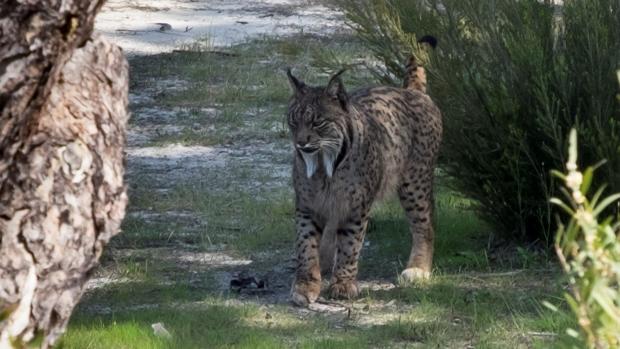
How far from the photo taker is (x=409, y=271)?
7.20 meters

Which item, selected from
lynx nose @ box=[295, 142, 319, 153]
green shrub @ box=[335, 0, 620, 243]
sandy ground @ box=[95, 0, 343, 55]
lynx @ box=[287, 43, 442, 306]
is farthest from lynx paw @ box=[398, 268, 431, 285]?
sandy ground @ box=[95, 0, 343, 55]

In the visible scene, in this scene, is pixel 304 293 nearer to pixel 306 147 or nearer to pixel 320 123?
pixel 306 147

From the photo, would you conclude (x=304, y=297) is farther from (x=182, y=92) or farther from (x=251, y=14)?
(x=251, y=14)

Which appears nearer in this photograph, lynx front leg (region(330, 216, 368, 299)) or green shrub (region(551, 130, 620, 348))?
green shrub (region(551, 130, 620, 348))

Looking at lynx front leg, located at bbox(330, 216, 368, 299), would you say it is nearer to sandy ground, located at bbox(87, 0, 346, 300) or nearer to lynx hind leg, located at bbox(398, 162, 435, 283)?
sandy ground, located at bbox(87, 0, 346, 300)

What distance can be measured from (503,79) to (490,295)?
131 cm

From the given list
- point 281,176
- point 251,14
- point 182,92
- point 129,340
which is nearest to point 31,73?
point 129,340

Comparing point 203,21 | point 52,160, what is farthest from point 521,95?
point 203,21

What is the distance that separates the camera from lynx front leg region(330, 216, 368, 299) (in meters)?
6.89

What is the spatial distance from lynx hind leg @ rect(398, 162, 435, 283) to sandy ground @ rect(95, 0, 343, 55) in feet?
19.9

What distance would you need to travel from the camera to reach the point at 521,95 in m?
7.23

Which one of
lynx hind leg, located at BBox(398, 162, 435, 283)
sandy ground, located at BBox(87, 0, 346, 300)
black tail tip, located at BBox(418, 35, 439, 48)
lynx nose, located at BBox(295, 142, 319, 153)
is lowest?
sandy ground, located at BBox(87, 0, 346, 300)

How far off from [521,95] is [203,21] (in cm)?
762

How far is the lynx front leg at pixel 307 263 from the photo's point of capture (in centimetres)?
680
